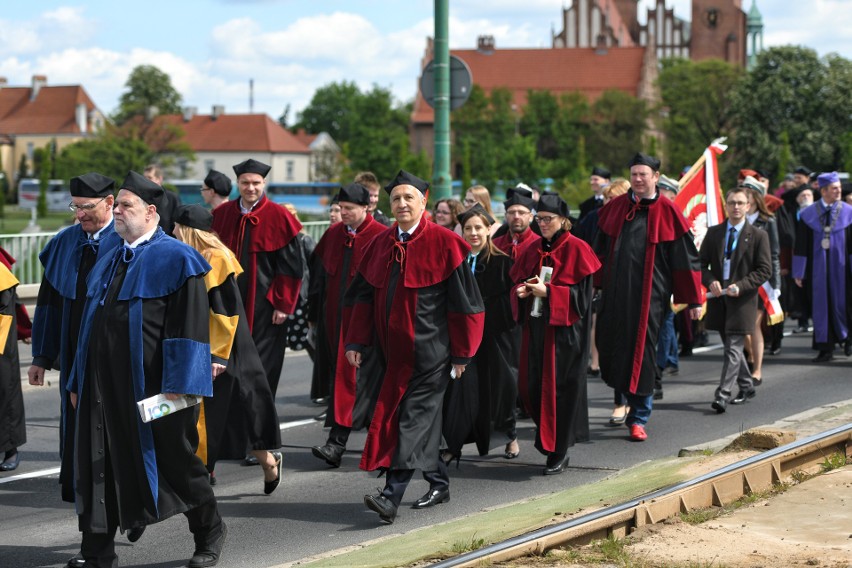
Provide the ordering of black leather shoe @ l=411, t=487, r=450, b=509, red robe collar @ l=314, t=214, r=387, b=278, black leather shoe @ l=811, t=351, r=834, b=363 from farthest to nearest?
black leather shoe @ l=811, t=351, r=834, b=363 → red robe collar @ l=314, t=214, r=387, b=278 → black leather shoe @ l=411, t=487, r=450, b=509

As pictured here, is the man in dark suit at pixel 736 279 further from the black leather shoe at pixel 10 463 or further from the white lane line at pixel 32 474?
the black leather shoe at pixel 10 463

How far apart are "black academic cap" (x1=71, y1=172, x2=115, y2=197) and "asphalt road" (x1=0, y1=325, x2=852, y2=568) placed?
180 cm

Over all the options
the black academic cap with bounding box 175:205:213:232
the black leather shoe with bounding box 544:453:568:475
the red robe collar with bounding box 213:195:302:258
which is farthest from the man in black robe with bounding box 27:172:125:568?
the black leather shoe with bounding box 544:453:568:475

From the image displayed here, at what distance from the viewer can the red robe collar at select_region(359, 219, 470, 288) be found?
791cm

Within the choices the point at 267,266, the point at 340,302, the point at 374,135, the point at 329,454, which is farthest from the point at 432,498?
the point at 374,135

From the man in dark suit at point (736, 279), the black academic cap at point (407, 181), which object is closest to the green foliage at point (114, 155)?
the man in dark suit at point (736, 279)

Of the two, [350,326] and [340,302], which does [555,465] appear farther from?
[340,302]

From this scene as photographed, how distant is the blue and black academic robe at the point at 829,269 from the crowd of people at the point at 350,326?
232 centimetres

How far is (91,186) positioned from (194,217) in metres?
0.72

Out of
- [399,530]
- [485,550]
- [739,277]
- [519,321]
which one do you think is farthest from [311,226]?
[485,550]

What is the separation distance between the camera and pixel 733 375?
11758 mm

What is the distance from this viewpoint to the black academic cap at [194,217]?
Result: 26.1ft

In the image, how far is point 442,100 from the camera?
17094 mm

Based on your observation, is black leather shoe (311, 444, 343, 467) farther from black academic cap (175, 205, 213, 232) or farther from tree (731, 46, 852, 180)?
tree (731, 46, 852, 180)
